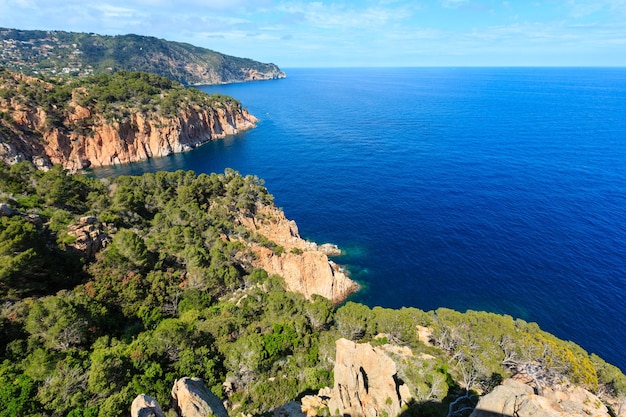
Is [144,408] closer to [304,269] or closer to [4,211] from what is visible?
[304,269]

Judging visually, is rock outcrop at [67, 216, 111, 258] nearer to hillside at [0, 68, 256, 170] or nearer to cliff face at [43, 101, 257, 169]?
hillside at [0, 68, 256, 170]

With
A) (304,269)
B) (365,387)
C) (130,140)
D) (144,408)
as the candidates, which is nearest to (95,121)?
(130,140)

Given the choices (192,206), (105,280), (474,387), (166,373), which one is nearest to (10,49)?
(192,206)

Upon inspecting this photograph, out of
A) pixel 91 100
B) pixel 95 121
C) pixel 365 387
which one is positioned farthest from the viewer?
pixel 91 100


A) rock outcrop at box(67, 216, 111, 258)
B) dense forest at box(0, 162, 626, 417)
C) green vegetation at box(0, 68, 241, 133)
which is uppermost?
green vegetation at box(0, 68, 241, 133)

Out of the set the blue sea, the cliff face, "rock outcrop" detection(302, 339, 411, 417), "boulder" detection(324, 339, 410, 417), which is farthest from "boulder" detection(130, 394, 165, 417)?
the cliff face

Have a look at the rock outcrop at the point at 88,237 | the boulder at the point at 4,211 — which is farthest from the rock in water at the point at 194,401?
the boulder at the point at 4,211

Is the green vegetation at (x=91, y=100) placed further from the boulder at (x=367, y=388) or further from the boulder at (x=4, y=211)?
the boulder at (x=367, y=388)
